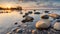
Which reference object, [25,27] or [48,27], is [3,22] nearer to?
[25,27]

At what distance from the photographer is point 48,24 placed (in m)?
6.06

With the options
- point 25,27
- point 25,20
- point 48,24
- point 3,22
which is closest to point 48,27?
point 48,24

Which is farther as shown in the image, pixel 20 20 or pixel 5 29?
pixel 20 20

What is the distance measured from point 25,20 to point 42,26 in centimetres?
110

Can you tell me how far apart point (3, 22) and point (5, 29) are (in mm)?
922

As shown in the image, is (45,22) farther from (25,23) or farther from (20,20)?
(20,20)

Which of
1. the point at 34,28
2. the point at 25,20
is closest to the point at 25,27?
the point at 34,28

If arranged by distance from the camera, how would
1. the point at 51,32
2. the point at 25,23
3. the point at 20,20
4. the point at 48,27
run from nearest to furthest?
the point at 51,32 → the point at 48,27 → the point at 25,23 → the point at 20,20

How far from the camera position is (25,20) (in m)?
6.83

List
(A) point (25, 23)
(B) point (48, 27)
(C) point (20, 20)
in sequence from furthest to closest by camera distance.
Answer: (C) point (20, 20) < (A) point (25, 23) < (B) point (48, 27)

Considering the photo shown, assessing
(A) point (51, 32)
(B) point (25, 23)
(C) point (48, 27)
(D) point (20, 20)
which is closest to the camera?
(A) point (51, 32)

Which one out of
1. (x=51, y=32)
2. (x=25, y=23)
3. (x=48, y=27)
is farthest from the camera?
(x=25, y=23)

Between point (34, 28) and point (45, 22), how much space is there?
1.28 feet

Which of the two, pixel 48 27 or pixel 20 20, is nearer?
pixel 48 27
